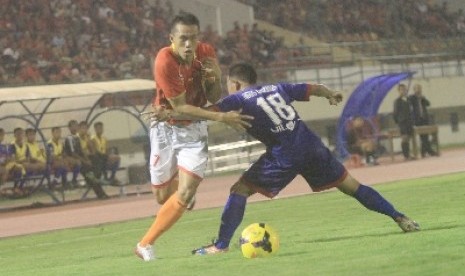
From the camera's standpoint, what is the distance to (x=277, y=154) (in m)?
11.8

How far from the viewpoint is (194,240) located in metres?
14.6

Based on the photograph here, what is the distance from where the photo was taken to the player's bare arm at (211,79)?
11.8 meters

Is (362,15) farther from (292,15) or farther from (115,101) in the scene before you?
(115,101)

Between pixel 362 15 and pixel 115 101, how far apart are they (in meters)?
19.8

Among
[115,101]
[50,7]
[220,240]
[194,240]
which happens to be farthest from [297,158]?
[50,7]

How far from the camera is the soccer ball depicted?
10.7 meters

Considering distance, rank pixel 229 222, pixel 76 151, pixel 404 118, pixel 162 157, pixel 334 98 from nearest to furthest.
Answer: pixel 229 222, pixel 334 98, pixel 162 157, pixel 76 151, pixel 404 118

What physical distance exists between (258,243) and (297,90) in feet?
6.15

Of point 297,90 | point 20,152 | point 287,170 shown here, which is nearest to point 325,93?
point 297,90

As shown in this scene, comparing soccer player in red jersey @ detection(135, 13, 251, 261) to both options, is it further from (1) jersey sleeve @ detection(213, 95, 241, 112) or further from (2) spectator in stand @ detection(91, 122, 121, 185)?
(2) spectator in stand @ detection(91, 122, 121, 185)

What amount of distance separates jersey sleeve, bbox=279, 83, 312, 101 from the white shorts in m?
0.91

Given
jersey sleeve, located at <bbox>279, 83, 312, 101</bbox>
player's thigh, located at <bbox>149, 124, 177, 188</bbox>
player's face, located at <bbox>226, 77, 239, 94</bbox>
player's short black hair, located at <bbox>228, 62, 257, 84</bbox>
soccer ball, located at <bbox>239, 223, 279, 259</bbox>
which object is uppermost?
player's short black hair, located at <bbox>228, 62, 257, 84</bbox>

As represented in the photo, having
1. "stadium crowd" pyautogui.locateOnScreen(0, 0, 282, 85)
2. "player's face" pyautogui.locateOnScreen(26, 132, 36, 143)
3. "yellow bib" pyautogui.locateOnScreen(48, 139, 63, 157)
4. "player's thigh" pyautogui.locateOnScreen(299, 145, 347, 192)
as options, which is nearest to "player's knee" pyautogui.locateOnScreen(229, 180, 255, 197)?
"player's thigh" pyautogui.locateOnScreen(299, 145, 347, 192)

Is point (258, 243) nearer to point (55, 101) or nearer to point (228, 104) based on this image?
point (228, 104)
